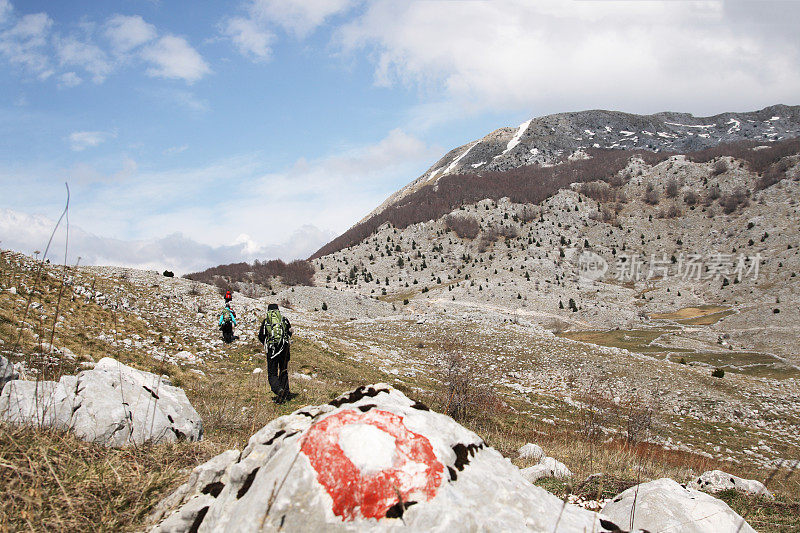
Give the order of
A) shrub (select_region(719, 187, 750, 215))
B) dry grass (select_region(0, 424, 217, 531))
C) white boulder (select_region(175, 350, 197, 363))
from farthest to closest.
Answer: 1. shrub (select_region(719, 187, 750, 215))
2. white boulder (select_region(175, 350, 197, 363))
3. dry grass (select_region(0, 424, 217, 531))

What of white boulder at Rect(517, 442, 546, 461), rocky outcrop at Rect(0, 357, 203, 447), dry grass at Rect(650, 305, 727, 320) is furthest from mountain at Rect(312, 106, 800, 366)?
rocky outcrop at Rect(0, 357, 203, 447)

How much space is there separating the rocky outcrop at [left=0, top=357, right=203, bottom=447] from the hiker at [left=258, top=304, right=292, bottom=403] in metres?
3.91

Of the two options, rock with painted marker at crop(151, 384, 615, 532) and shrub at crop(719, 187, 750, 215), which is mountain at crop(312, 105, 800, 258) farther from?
rock with painted marker at crop(151, 384, 615, 532)

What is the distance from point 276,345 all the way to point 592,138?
171228 mm

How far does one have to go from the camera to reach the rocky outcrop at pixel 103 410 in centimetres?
372

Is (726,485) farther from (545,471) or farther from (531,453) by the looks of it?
(545,471)

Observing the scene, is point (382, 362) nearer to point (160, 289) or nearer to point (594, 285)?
point (160, 289)

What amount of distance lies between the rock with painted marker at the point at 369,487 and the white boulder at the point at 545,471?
8.80ft

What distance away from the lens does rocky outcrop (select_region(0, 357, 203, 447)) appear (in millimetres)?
3721

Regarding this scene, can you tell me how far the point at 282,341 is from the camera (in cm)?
931

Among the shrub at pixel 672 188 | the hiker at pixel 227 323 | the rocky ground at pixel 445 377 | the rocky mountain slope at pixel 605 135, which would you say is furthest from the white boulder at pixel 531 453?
the rocky mountain slope at pixel 605 135

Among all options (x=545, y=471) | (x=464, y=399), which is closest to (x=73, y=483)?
(x=545, y=471)

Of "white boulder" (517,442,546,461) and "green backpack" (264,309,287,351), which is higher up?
"green backpack" (264,309,287,351)

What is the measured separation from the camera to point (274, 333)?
9242mm
